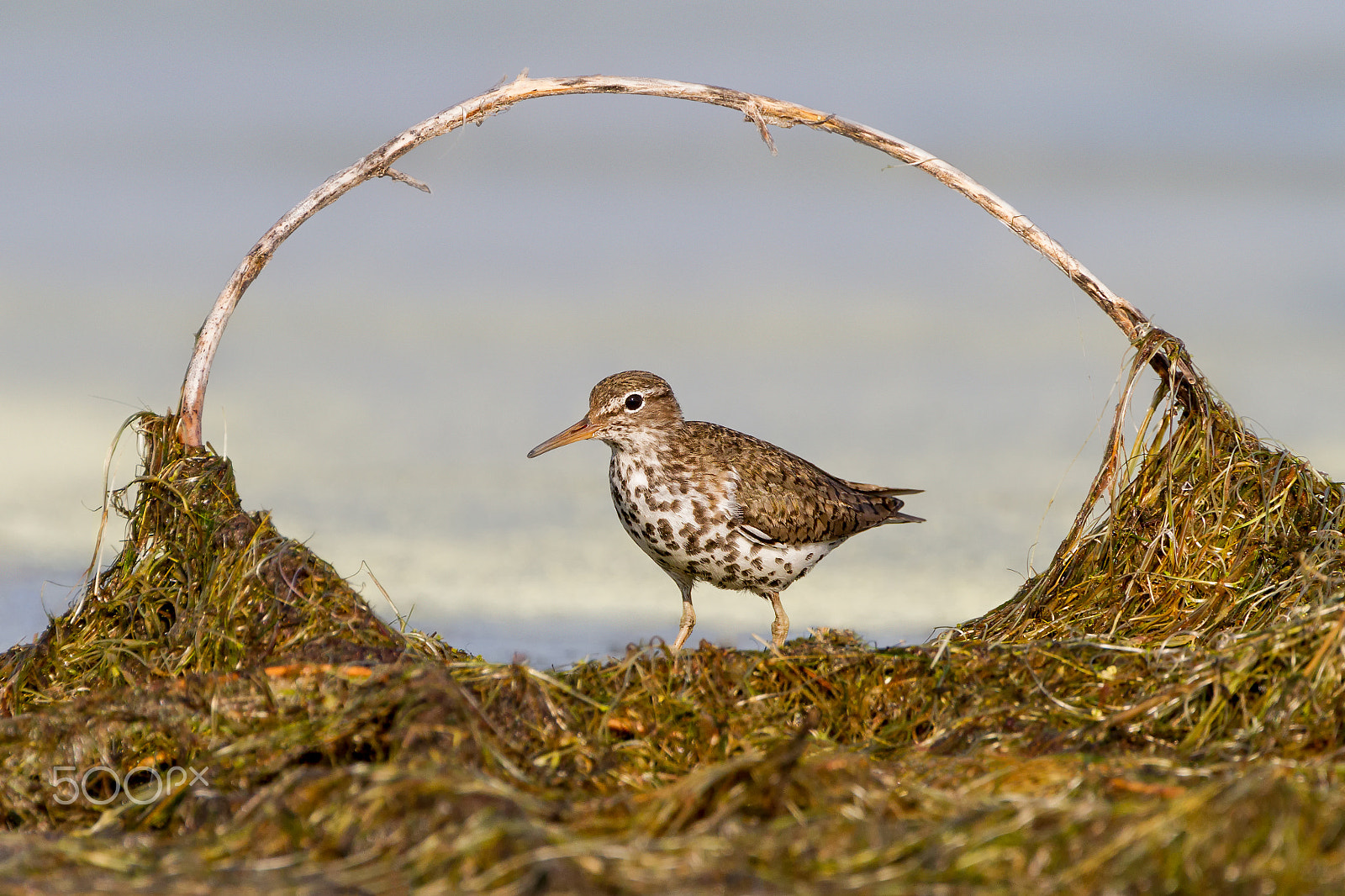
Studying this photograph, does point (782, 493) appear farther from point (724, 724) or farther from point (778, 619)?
point (724, 724)

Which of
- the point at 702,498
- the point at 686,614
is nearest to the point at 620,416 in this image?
the point at 702,498

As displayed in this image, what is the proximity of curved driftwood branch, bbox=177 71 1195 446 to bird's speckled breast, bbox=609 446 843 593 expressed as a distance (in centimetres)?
188

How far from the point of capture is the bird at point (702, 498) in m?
5.93

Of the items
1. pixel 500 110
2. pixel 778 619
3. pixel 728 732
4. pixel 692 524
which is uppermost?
pixel 500 110

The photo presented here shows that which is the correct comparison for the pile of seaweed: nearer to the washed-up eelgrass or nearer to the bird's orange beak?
the washed-up eelgrass

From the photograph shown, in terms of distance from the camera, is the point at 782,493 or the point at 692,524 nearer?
the point at 692,524

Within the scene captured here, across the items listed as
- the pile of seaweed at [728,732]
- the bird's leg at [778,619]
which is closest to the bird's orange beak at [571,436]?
the bird's leg at [778,619]

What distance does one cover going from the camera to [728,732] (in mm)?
3611

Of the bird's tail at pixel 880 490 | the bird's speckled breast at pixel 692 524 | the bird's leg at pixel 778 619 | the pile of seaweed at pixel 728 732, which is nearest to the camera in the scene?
the pile of seaweed at pixel 728 732

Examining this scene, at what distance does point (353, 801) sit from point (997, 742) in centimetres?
195

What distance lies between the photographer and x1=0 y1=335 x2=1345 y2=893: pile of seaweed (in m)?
2.40

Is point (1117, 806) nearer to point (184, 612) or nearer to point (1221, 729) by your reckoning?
point (1221, 729)

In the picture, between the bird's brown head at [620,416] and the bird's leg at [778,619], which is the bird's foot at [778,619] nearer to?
the bird's leg at [778,619]

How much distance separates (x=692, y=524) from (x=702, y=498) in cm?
17
